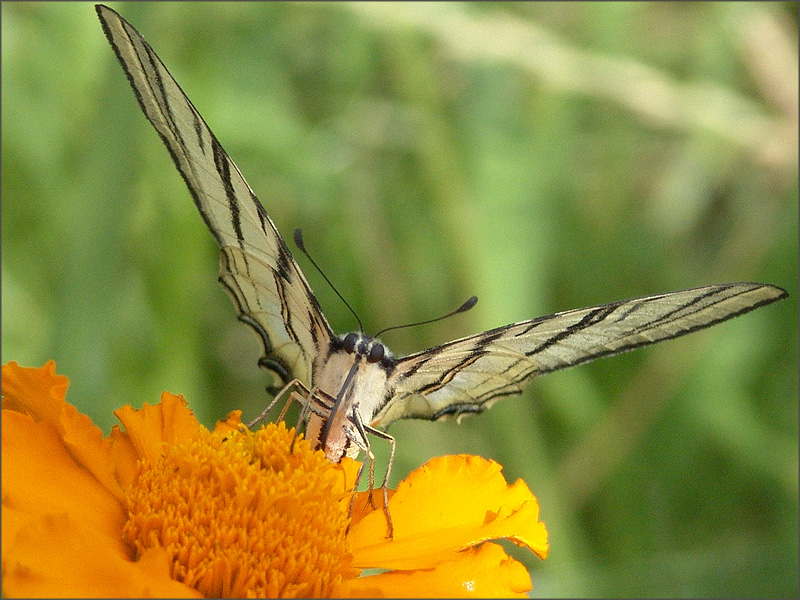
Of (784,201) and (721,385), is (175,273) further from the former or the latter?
(784,201)

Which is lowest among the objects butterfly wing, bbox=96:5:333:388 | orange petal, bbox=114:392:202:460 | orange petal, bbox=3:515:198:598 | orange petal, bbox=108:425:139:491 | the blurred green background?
orange petal, bbox=3:515:198:598

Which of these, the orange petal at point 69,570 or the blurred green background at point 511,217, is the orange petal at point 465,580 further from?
the blurred green background at point 511,217

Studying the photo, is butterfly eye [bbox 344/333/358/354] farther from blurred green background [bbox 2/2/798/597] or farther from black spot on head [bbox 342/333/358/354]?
blurred green background [bbox 2/2/798/597]

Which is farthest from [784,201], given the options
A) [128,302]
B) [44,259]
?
[44,259]

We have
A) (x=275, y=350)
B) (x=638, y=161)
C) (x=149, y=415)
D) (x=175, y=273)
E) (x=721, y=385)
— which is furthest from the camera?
(x=638, y=161)

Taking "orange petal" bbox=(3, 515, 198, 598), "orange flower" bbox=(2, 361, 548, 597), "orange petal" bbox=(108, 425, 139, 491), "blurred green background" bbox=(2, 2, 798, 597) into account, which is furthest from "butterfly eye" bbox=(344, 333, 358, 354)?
"blurred green background" bbox=(2, 2, 798, 597)

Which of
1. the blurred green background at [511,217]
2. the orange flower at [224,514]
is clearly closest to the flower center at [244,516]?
the orange flower at [224,514]

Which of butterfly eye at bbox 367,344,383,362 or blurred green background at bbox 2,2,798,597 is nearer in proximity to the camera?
butterfly eye at bbox 367,344,383,362
